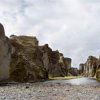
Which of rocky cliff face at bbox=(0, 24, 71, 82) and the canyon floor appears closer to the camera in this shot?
the canyon floor

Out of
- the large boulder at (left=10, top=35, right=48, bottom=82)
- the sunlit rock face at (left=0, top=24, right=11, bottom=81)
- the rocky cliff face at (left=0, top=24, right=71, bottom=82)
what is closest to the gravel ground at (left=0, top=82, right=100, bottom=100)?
the sunlit rock face at (left=0, top=24, right=11, bottom=81)

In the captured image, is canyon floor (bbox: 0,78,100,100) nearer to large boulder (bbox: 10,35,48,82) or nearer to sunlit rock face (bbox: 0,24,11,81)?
sunlit rock face (bbox: 0,24,11,81)

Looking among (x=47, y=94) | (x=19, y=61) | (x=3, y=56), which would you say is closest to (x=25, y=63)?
(x=19, y=61)

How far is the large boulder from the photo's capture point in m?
110

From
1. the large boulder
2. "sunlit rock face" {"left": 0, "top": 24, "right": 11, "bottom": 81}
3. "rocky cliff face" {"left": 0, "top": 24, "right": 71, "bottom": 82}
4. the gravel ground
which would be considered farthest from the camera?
the large boulder

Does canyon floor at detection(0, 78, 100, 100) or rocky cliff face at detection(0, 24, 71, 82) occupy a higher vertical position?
rocky cliff face at detection(0, 24, 71, 82)

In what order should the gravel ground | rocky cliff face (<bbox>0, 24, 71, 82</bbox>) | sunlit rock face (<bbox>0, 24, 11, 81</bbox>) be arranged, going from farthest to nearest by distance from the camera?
rocky cliff face (<bbox>0, 24, 71, 82</bbox>)
sunlit rock face (<bbox>0, 24, 11, 81</bbox>)
the gravel ground

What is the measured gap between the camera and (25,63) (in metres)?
119

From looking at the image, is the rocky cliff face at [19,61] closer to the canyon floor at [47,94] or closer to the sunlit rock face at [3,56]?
the sunlit rock face at [3,56]

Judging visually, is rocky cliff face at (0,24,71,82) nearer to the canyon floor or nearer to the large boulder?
the large boulder

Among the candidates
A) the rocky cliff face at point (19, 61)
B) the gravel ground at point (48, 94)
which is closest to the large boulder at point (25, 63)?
the rocky cliff face at point (19, 61)

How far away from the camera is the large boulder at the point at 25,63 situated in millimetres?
110438

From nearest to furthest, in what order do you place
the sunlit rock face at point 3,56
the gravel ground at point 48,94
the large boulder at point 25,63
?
the gravel ground at point 48,94 → the sunlit rock face at point 3,56 → the large boulder at point 25,63

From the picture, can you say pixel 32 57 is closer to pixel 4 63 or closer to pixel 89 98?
pixel 4 63
